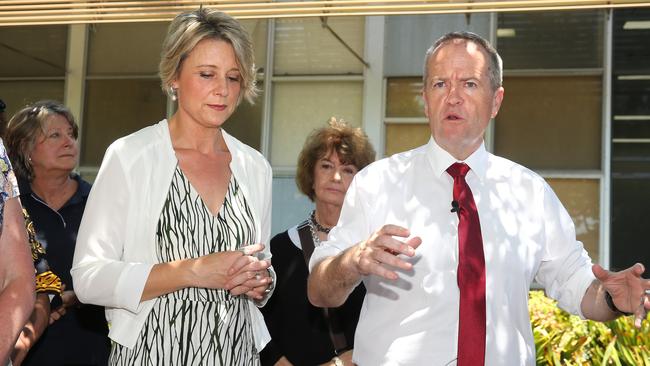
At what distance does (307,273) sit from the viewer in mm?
4836

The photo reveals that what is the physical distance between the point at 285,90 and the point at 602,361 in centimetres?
595

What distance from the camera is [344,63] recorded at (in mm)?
10602

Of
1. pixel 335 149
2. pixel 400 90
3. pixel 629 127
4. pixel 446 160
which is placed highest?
pixel 400 90

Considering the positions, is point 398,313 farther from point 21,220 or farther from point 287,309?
point 287,309

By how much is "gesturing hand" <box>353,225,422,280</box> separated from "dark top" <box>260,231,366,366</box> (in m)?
1.97

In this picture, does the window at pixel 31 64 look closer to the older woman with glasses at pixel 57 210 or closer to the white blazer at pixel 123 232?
the older woman with glasses at pixel 57 210

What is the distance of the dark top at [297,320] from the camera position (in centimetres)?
469

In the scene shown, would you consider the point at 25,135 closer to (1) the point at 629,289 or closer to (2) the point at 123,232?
(2) the point at 123,232

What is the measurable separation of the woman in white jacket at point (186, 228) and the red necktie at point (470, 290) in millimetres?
726

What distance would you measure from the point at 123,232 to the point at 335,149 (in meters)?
2.14

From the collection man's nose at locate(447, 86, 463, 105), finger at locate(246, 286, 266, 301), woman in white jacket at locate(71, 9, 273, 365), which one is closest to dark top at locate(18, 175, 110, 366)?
woman in white jacket at locate(71, 9, 273, 365)

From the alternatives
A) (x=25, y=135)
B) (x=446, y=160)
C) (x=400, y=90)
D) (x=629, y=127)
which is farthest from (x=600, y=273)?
(x=400, y=90)

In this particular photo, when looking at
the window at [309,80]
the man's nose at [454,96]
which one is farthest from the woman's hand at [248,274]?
the window at [309,80]

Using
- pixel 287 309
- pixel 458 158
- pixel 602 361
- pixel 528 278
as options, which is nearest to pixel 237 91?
pixel 458 158
